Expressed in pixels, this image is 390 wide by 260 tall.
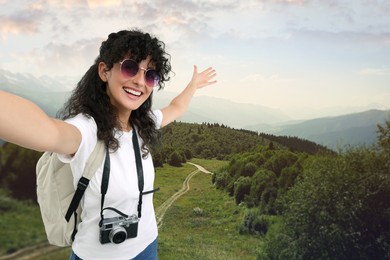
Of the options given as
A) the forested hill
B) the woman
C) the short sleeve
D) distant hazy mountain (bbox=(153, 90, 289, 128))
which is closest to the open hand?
the short sleeve

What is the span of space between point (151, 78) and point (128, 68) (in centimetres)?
12

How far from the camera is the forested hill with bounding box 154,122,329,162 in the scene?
1079 cm

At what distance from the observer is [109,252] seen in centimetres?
177

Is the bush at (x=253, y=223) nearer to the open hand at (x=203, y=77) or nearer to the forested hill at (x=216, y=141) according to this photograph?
the forested hill at (x=216, y=141)

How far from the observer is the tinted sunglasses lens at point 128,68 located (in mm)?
1750

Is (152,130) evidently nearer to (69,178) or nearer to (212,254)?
(69,178)

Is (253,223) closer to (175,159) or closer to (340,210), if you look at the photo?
(340,210)

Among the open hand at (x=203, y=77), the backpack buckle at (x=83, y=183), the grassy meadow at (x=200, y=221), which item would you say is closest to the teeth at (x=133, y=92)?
the backpack buckle at (x=83, y=183)

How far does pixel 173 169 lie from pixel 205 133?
1.31 meters

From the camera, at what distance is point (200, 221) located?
10461mm

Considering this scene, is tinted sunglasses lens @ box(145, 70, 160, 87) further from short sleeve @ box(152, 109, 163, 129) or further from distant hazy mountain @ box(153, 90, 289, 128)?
distant hazy mountain @ box(153, 90, 289, 128)

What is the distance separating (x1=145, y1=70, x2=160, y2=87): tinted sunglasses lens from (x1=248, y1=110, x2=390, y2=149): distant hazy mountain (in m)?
9.80

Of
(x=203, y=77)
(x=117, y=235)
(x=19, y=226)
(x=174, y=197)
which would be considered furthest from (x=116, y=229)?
(x=174, y=197)

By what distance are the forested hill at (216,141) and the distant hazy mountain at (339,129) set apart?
295 mm
